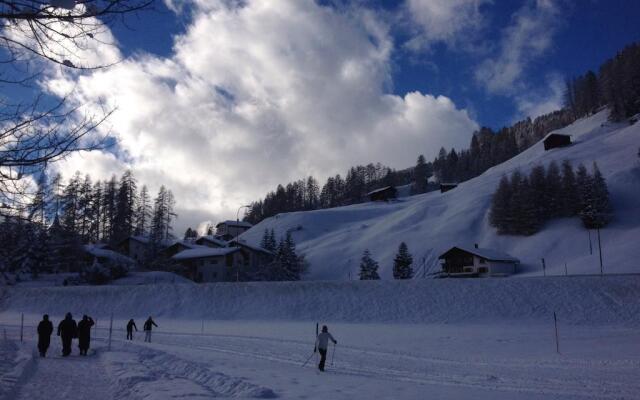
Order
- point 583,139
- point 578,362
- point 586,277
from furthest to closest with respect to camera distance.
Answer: point 583,139 → point 586,277 → point 578,362

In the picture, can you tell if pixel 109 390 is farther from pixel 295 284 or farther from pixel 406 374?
pixel 295 284

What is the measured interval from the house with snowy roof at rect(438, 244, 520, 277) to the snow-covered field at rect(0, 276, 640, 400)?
80.7 ft

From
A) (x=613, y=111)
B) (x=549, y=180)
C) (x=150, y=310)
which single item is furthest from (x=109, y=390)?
(x=613, y=111)

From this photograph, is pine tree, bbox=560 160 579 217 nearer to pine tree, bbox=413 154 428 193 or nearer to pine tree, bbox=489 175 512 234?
pine tree, bbox=489 175 512 234

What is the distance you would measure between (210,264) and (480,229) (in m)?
45.6

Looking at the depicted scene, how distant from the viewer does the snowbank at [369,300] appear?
114 ft

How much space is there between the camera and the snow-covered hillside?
63.5m

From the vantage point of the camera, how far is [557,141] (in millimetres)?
114875

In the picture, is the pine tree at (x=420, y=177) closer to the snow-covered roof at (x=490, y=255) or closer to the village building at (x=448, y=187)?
the village building at (x=448, y=187)

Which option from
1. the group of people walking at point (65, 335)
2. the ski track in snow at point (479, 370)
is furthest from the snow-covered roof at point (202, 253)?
the group of people walking at point (65, 335)

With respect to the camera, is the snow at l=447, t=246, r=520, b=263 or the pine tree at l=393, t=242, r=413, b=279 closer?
the snow at l=447, t=246, r=520, b=263

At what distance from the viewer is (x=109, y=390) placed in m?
10.9

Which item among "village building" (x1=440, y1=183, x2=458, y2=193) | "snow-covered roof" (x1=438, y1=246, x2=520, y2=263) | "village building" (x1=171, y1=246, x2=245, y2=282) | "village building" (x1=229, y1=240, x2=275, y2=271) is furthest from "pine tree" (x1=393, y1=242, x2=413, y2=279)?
"village building" (x1=440, y1=183, x2=458, y2=193)

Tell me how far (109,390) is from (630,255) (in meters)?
60.3
